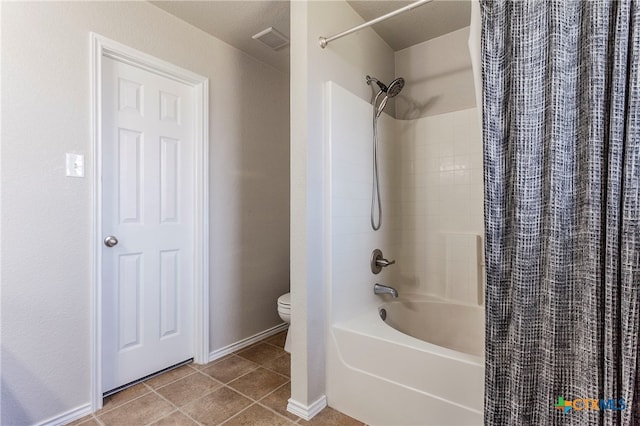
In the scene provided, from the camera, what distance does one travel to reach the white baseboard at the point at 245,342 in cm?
222

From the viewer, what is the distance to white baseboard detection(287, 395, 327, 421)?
1562 millimetres

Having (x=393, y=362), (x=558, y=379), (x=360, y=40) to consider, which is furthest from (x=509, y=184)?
(x=360, y=40)

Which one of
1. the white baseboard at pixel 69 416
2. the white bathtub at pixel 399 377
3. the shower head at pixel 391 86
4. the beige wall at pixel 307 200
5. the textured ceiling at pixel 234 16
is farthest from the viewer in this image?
the shower head at pixel 391 86

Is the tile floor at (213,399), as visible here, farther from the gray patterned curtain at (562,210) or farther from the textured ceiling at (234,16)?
the textured ceiling at (234,16)

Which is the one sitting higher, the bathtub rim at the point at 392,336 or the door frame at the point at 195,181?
the door frame at the point at 195,181

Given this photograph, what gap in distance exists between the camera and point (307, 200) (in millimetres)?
1618

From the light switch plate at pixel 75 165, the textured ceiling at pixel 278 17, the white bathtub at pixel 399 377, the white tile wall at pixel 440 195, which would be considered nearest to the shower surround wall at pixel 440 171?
the white tile wall at pixel 440 195

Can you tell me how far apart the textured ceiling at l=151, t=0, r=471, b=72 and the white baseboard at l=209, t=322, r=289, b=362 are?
2.23 meters

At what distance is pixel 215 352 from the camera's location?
7.27ft

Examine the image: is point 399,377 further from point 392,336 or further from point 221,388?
point 221,388

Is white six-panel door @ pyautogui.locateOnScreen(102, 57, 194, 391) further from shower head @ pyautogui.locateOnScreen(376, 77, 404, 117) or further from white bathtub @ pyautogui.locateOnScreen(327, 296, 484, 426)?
shower head @ pyautogui.locateOnScreen(376, 77, 404, 117)

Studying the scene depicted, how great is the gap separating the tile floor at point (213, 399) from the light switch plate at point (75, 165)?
123 centimetres

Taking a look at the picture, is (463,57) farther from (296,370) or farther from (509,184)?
(296,370)

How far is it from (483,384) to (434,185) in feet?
4.70
